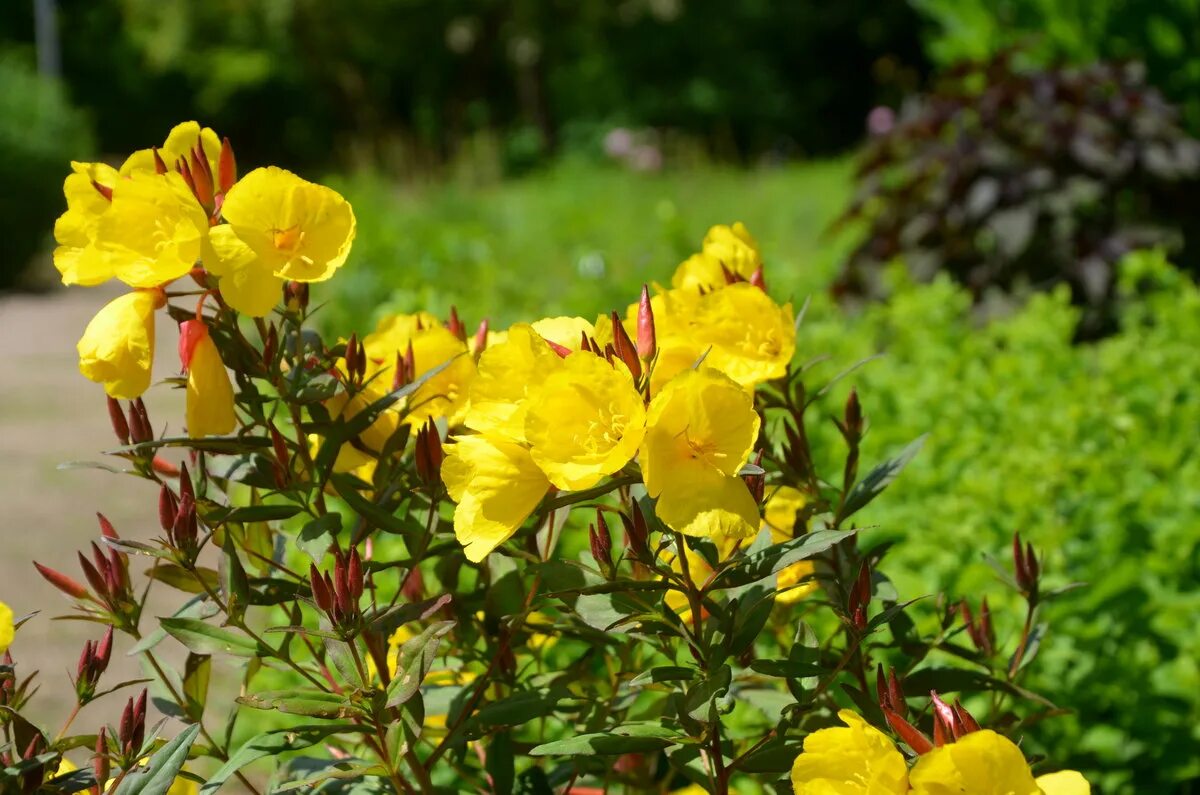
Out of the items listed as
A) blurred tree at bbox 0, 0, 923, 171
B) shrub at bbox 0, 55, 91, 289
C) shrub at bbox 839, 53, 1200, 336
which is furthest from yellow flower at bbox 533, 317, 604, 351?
blurred tree at bbox 0, 0, 923, 171

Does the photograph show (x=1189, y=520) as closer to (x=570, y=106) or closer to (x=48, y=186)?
(x=48, y=186)

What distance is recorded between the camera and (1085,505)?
1.98m

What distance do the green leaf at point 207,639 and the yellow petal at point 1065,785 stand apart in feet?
2.18

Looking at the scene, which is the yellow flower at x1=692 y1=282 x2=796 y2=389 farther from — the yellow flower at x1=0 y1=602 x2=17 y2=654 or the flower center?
the yellow flower at x1=0 y1=602 x2=17 y2=654

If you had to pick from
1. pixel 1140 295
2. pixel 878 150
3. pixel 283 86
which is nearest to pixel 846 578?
pixel 1140 295

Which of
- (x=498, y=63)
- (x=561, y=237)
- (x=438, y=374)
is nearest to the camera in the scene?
(x=438, y=374)

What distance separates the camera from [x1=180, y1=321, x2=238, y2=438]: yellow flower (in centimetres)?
109

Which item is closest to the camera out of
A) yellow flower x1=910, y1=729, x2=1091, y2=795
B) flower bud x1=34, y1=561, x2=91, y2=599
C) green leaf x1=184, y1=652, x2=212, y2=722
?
yellow flower x1=910, y1=729, x2=1091, y2=795

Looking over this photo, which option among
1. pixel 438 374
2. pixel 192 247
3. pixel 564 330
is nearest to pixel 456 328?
pixel 438 374

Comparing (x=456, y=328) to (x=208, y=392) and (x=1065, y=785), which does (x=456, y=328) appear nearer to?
(x=208, y=392)

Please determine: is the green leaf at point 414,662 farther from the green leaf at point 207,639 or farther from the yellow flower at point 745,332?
the yellow flower at point 745,332

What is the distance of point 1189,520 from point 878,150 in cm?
260

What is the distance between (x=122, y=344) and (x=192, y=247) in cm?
12

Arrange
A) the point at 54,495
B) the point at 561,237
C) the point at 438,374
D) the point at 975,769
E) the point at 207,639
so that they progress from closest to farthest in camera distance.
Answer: the point at 975,769 → the point at 207,639 → the point at 438,374 → the point at 54,495 → the point at 561,237
